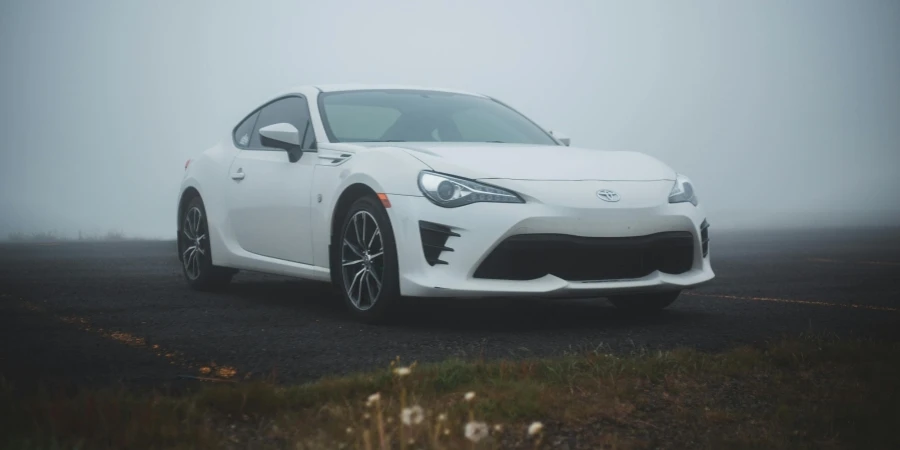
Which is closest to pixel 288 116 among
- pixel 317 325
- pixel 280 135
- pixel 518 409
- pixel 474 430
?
pixel 280 135

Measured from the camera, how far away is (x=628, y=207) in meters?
5.94

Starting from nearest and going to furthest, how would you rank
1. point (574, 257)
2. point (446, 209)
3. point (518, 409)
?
1. point (518, 409)
2. point (446, 209)
3. point (574, 257)

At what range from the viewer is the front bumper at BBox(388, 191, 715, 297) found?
5.67 m

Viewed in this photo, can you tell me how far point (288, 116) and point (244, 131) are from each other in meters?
0.75

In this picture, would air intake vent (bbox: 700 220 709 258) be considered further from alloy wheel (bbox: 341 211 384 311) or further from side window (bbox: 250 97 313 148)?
side window (bbox: 250 97 313 148)

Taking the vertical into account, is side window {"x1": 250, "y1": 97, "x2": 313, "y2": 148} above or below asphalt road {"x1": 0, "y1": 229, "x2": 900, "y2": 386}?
above

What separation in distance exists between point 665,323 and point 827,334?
1.17 m

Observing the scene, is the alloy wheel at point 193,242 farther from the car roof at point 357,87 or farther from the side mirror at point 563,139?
the side mirror at point 563,139

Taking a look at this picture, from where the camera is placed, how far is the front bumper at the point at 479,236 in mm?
5672

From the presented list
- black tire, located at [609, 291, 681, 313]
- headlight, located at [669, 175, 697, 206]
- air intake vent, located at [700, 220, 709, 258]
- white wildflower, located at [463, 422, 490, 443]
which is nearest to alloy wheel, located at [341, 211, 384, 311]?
headlight, located at [669, 175, 697, 206]

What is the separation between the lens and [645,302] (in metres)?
6.97

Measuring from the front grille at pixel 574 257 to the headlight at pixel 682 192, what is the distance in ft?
0.83

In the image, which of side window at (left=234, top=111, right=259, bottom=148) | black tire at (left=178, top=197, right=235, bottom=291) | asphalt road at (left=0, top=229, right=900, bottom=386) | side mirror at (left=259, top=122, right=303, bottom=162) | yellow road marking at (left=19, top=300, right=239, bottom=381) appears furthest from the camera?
black tire at (left=178, top=197, right=235, bottom=291)

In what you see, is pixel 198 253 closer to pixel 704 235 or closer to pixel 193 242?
pixel 193 242
